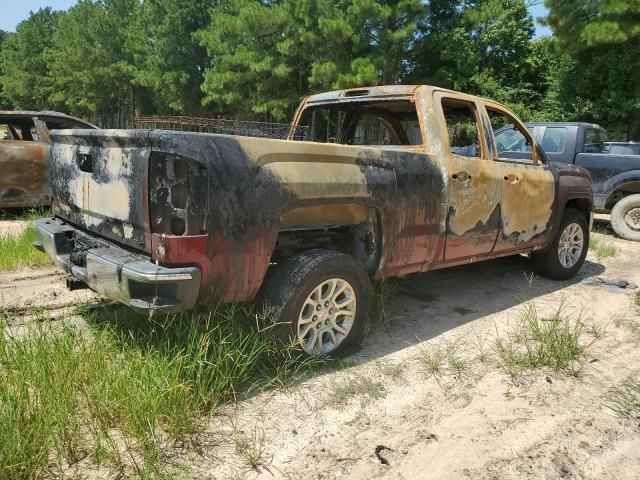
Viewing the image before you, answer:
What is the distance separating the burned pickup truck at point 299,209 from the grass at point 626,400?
153cm

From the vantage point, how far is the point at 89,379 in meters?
2.72

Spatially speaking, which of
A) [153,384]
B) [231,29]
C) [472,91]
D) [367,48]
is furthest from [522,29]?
[153,384]

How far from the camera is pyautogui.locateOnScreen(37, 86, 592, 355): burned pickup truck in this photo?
8.79 ft

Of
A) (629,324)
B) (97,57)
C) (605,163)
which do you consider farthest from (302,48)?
(97,57)

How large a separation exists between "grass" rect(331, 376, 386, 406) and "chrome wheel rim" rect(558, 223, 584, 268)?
A: 11.7ft

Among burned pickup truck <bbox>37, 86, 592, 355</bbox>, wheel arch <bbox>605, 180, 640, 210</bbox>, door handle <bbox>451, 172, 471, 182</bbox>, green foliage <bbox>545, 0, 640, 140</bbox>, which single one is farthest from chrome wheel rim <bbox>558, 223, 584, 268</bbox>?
green foliage <bbox>545, 0, 640, 140</bbox>

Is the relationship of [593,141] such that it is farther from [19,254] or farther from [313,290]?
[19,254]

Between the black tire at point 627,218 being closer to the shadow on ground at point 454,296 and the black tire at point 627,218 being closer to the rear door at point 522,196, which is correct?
the shadow on ground at point 454,296

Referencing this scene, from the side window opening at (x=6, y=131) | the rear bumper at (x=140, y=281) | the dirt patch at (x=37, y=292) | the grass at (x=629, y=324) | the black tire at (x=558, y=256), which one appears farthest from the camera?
the side window opening at (x=6, y=131)

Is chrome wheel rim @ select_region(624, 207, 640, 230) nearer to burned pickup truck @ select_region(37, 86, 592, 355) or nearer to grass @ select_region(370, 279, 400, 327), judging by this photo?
burned pickup truck @ select_region(37, 86, 592, 355)

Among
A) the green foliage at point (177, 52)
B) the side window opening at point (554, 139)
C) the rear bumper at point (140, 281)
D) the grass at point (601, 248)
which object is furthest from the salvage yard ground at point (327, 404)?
the green foliage at point (177, 52)

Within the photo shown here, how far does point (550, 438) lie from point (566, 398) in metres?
0.54

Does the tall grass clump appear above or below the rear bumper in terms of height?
below

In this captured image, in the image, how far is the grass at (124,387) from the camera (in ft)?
7.34
